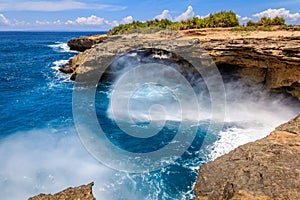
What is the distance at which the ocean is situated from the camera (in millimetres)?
11258

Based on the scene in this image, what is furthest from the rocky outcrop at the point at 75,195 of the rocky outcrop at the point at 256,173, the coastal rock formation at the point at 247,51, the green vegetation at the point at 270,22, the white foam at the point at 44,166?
the green vegetation at the point at 270,22

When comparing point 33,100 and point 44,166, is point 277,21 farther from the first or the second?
point 33,100

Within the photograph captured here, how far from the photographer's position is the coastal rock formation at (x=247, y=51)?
51.3 feet

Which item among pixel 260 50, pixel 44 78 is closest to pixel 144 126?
pixel 260 50

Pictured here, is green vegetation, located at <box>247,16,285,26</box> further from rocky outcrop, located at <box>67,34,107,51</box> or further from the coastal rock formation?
rocky outcrop, located at <box>67,34,107,51</box>

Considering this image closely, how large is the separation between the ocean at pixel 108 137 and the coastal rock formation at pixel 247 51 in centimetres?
158

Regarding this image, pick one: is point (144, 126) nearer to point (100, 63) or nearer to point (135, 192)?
point (135, 192)

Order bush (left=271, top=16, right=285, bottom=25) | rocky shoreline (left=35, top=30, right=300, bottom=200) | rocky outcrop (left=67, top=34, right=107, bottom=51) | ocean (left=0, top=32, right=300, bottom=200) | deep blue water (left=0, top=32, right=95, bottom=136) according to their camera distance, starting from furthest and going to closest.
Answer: rocky outcrop (left=67, top=34, right=107, bottom=51) < bush (left=271, top=16, right=285, bottom=25) < deep blue water (left=0, top=32, right=95, bottom=136) < ocean (left=0, top=32, right=300, bottom=200) < rocky shoreline (left=35, top=30, right=300, bottom=200)

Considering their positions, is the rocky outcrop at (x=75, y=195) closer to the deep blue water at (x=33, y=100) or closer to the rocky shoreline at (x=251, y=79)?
the rocky shoreline at (x=251, y=79)

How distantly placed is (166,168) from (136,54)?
14.1 metres

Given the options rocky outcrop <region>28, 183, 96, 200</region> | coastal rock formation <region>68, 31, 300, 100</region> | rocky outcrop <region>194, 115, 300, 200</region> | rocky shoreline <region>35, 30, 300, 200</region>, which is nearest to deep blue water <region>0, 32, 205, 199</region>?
rocky shoreline <region>35, 30, 300, 200</region>

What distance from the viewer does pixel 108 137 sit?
50.8 feet

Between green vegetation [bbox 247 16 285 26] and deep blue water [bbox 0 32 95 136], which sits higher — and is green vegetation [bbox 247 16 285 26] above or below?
above

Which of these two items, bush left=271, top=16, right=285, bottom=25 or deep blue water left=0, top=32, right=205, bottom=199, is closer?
deep blue water left=0, top=32, right=205, bottom=199
